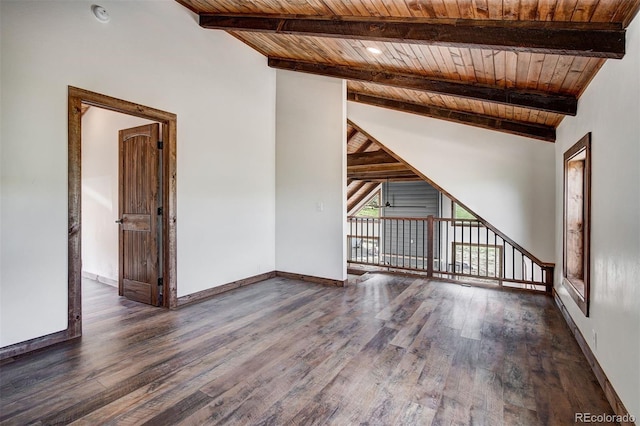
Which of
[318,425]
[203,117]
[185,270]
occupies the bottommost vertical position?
[318,425]

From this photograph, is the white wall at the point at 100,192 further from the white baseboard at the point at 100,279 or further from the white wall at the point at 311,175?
the white wall at the point at 311,175

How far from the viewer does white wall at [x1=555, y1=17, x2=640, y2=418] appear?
169 cm

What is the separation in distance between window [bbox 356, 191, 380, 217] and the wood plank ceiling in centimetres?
796

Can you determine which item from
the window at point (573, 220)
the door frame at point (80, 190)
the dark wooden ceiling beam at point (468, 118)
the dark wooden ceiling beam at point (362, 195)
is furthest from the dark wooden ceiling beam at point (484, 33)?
the dark wooden ceiling beam at point (362, 195)

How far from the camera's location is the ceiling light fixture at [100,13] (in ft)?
9.46

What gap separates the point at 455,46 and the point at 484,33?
0.21 meters

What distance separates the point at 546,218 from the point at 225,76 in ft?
16.1

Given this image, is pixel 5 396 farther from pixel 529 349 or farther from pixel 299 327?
pixel 529 349

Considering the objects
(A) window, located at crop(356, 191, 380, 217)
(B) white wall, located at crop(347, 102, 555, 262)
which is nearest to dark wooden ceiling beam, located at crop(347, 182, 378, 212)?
(A) window, located at crop(356, 191, 380, 217)

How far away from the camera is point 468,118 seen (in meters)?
4.52

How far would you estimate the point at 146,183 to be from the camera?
378 centimetres

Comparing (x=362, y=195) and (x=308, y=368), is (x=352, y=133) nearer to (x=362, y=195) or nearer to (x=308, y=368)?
(x=362, y=195)

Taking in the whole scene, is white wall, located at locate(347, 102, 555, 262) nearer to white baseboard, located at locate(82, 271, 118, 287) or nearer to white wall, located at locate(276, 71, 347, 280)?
white wall, located at locate(276, 71, 347, 280)

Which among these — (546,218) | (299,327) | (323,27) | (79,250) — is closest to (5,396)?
(79,250)
